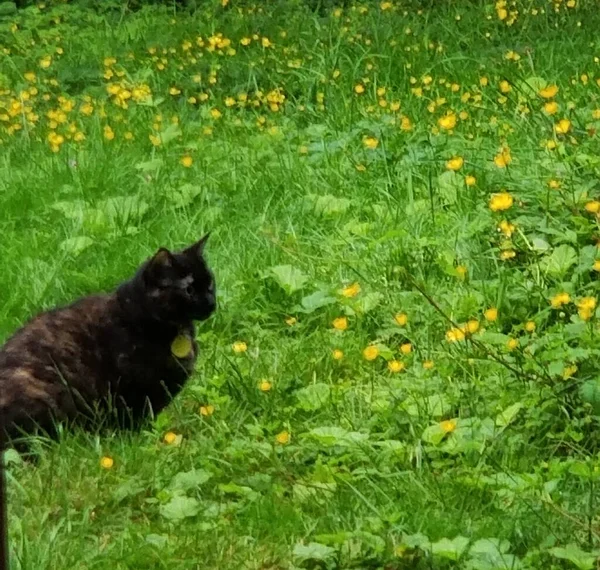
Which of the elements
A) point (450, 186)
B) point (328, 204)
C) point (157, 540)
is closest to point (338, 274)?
point (328, 204)

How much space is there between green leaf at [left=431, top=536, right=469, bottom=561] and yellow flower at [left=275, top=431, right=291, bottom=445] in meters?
0.78

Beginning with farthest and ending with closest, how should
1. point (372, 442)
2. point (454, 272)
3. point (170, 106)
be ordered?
point (170, 106) < point (454, 272) < point (372, 442)

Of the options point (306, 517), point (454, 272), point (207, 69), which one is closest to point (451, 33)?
point (207, 69)

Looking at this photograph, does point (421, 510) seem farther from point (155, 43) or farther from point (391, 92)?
point (155, 43)

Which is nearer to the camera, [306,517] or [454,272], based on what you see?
[306,517]

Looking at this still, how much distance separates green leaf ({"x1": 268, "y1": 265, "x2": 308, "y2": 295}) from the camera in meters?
4.74

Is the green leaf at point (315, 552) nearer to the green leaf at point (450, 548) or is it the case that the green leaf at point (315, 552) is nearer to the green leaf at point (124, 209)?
the green leaf at point (450, 548)

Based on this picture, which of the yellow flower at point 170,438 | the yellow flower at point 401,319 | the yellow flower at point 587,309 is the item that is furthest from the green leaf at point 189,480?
the yellow flower at point 587,309

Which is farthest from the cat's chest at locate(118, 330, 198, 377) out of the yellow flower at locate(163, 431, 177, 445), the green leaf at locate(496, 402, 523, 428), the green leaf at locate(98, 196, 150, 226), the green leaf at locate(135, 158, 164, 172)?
the green leaf at locate(135, 158, 164, 172)

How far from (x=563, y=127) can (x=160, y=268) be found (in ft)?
5.78

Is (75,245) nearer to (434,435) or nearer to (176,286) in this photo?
(176,286)

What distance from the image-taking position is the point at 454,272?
439 cm

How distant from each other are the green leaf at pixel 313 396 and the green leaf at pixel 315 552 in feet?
3.17

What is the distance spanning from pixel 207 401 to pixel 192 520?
82 centimetres
